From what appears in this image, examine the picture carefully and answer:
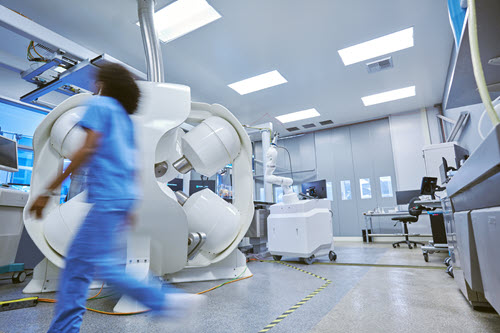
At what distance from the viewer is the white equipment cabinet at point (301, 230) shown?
3367mm

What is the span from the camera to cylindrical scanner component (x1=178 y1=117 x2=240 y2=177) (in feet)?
6.11

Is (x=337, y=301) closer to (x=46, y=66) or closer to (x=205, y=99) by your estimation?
(x=46, y=66)

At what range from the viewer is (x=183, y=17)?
386 centimetres

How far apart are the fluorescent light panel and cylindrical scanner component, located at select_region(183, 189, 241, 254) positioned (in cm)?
389

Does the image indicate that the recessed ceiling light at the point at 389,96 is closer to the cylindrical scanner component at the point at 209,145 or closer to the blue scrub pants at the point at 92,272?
the cylindrical scanner component at the point at 209,145

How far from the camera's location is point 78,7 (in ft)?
11.8

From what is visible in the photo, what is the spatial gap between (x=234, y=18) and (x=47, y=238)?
3.44 m

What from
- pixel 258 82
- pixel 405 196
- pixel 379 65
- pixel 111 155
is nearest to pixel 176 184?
pixel 258 82

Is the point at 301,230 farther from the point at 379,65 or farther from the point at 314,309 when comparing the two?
the point at 379,65

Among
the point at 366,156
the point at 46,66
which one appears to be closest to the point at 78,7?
the point at 46,66

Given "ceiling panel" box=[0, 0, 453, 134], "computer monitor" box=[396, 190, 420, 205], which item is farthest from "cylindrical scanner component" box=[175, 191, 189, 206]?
"computer monitor" box=[396, 190, 420, 205]

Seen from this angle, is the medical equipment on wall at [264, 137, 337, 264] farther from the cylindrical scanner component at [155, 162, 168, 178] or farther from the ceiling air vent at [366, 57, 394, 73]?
the ceiling air vent at [366, 57, 394, 73]

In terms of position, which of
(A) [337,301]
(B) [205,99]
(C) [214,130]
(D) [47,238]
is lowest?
(A) [337,301]

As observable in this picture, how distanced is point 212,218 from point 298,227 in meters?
1.67
